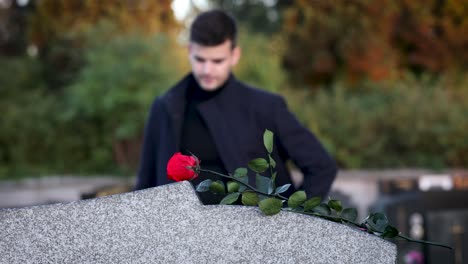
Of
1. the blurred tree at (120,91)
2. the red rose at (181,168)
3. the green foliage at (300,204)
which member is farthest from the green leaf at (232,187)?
the blurred tree at (120,91)

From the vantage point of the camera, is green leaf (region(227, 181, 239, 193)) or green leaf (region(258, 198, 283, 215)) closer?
green leaf (region(258, 198, 283, 215))

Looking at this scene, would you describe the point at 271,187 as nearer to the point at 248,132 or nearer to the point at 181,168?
the point at 181,168

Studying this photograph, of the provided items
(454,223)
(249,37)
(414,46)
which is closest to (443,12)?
(414,46)

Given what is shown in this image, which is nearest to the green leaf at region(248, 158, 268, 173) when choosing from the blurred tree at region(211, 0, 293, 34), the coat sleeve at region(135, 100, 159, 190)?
the coat sleeve at region(135, 100, 159, 190)

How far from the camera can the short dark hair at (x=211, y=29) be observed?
11.8 ft

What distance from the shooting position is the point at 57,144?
405 inches

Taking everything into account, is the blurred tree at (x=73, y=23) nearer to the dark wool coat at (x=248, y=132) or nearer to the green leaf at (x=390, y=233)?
the dark wool coat at (x=248, y=132)

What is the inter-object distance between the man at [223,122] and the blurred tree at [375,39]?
9364 millimetres

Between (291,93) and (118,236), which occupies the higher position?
(118,236)

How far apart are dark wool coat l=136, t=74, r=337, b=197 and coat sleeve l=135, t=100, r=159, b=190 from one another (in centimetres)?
3

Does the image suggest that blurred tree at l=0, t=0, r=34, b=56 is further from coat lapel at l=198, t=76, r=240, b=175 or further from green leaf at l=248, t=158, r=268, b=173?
green leaf at l=248, t=158, r=268, b=173

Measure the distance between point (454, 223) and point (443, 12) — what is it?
8.01 m

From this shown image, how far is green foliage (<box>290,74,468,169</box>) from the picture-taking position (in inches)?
385

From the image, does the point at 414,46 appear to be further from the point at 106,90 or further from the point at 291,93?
the point at 106,90
